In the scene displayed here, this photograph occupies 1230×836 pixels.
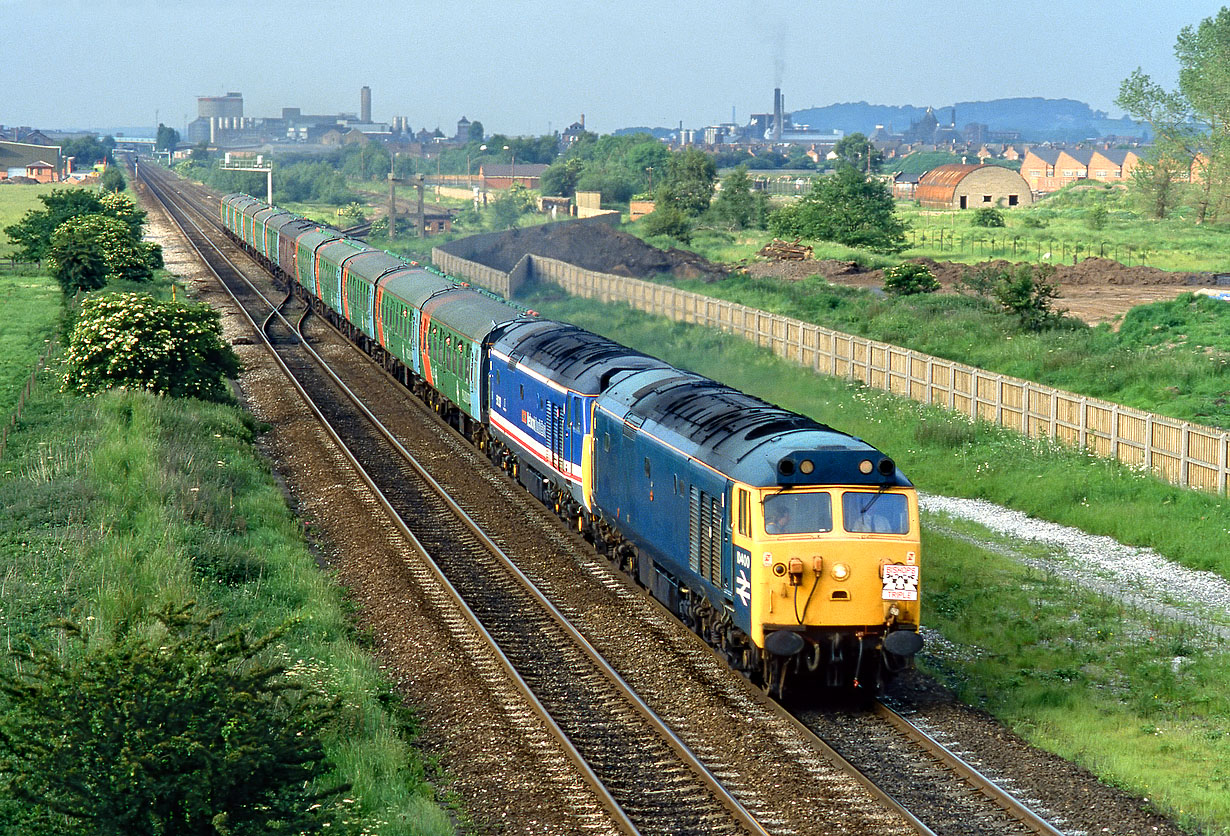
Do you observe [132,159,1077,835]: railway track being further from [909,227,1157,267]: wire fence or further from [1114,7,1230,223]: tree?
[1114,7,1230,223]: tree

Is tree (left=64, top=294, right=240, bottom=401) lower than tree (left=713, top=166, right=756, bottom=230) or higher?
lower

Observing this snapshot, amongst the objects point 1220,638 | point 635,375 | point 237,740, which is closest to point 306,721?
point 237,740

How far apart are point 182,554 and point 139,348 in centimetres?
1593

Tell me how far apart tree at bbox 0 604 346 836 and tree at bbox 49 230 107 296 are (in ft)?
173

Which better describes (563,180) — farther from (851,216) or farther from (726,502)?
(726,502)

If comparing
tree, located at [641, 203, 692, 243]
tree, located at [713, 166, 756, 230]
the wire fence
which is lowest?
the wire fence

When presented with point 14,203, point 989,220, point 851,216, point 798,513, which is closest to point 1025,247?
point 851,216

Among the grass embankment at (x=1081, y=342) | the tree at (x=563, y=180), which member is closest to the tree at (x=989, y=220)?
the grass embankment at (x=1081, y=342)

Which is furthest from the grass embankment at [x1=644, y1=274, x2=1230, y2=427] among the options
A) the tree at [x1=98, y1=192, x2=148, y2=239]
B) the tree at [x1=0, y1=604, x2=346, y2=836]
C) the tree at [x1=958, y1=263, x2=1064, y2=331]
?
the tree at [x1=98, y1=192, x2=148, y2=239]

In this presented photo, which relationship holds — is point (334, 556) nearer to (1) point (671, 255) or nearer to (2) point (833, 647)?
(2) point (833, 647)

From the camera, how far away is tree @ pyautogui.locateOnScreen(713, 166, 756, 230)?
100875mm

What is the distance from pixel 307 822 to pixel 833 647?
7.30m

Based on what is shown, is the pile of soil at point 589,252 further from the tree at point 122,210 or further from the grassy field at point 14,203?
the grassy field at point 14,203

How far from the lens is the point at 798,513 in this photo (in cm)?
1570
